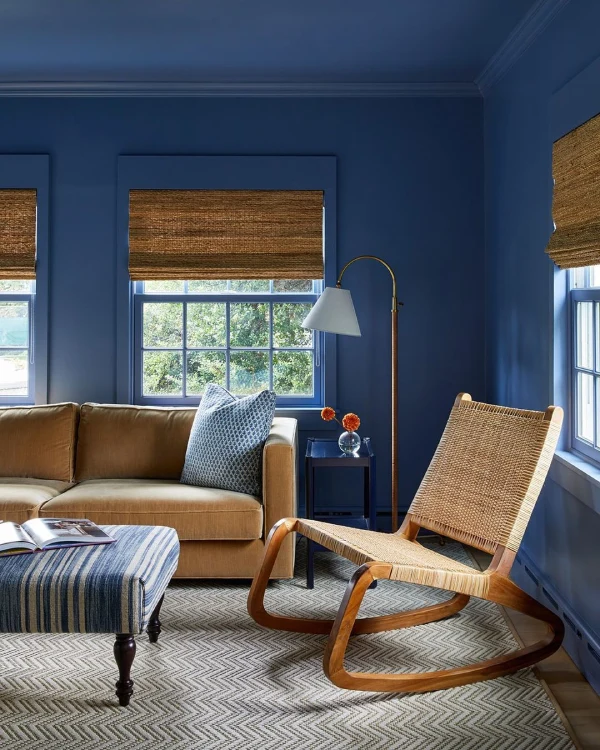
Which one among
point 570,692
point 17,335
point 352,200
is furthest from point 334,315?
point 17,335

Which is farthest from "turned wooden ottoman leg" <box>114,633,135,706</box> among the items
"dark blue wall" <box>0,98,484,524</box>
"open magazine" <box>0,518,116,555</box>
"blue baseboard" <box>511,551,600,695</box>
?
"dark blue wall" <box>0,98,484,524</box>

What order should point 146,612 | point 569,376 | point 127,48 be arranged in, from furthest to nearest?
point 127,48
point 569,376
point 146,612

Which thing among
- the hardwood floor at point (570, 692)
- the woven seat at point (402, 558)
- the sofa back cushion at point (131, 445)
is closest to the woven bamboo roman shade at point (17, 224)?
the sofa back cushion at point (131, 445)

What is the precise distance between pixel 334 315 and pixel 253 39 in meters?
1.40

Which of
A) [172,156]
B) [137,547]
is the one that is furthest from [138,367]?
[137,547]

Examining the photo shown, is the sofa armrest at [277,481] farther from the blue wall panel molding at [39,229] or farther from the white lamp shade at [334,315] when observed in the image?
the blue wall panel molding at [39,229]

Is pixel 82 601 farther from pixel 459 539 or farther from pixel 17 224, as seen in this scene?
pixel 17 224

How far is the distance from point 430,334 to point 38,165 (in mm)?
2472

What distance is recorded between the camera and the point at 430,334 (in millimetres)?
4445

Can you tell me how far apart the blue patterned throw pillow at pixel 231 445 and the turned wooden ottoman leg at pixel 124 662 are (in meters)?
1.26

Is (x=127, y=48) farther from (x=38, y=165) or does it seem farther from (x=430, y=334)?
(x=430, y=334)

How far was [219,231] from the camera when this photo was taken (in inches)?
173

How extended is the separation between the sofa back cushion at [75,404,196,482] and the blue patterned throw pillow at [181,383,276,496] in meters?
0.19

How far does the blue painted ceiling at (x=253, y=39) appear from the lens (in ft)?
10.9
